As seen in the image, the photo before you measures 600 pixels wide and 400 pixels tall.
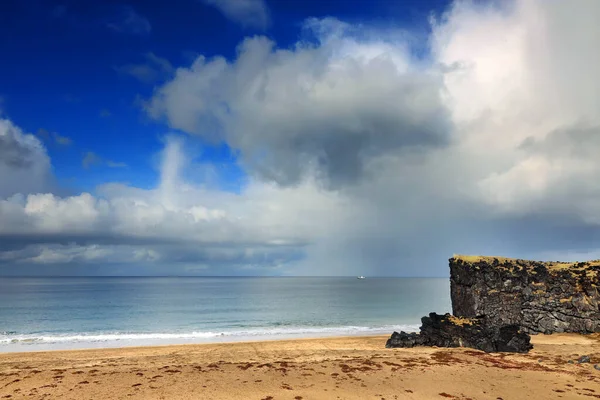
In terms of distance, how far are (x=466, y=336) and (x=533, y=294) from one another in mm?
12424

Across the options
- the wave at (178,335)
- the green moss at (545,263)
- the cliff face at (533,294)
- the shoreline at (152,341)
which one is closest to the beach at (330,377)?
the cliff face at (533,294)

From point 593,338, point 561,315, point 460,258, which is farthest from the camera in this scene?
point 460,258

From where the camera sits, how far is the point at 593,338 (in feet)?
106

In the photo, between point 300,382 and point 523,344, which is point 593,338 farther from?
point 300,382

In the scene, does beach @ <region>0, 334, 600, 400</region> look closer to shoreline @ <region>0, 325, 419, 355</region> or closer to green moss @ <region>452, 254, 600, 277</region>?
shoreline @ <region>0, 325, 419, 355</region>

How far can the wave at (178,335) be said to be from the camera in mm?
40594

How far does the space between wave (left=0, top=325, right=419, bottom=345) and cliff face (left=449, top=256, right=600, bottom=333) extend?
519 inches

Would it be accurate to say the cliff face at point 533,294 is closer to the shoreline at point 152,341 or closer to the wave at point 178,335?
the wave at point 178,335

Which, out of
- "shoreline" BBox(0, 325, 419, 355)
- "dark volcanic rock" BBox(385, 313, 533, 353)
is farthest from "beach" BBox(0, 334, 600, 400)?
"shoreline" BBox(0, 325, 419, 355)

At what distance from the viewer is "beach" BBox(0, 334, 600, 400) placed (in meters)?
16.6

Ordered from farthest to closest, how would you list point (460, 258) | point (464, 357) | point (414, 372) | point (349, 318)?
point (349, 318) → point (460, 258) → point (464, 357) → point (414, 372)

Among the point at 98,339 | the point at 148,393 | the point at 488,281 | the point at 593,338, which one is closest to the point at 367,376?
the point at 148,393

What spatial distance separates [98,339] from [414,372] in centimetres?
3614

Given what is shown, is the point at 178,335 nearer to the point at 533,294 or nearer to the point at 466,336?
the point at 466,336
